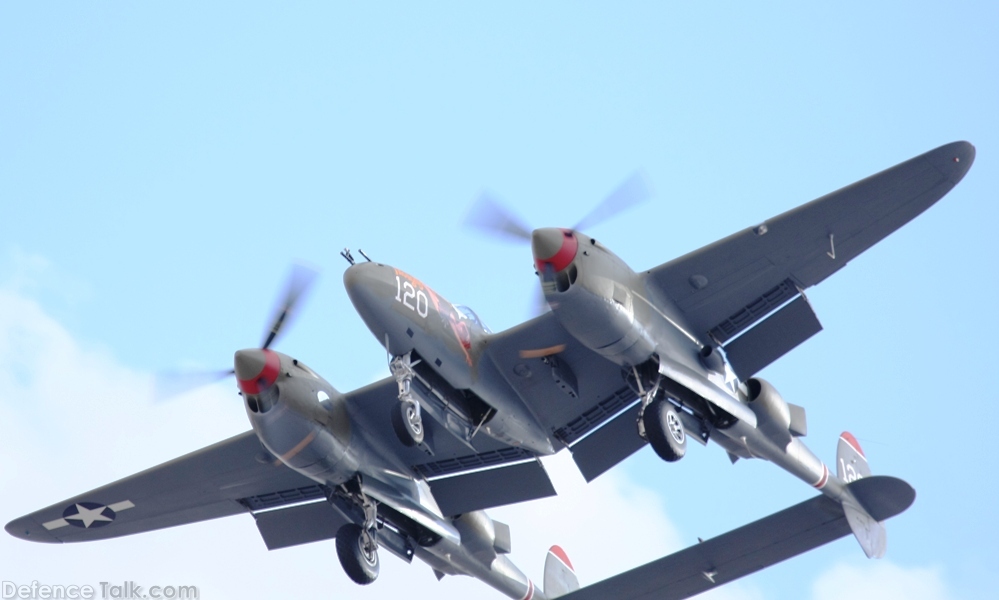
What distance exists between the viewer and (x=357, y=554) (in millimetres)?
26453

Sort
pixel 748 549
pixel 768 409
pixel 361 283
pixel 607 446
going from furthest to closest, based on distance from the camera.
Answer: pixel 748 549 < pixel 607 446 < pixel 768 409 < pixel 361 283

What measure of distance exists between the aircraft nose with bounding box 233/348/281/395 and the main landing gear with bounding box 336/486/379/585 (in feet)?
11.0

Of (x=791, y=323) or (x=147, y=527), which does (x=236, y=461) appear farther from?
(x=791, y=323)

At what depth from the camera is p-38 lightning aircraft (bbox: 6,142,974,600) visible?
23.7 meters

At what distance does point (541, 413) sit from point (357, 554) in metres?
4.51

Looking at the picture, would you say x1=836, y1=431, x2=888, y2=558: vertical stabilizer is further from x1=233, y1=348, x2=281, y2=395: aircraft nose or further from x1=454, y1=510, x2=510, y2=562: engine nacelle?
x1=233, y1=348, x2=281, y2=395: aircraft nose

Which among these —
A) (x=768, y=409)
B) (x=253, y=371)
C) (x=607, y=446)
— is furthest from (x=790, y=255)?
(x=253, y=371)

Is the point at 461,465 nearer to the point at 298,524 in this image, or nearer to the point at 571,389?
the point at 571,389

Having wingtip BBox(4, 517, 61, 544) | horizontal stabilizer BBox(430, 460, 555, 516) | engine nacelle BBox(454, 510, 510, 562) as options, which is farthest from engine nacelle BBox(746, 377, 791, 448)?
wingtip BBox(4, 517, 61, 544)

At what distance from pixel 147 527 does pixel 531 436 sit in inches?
367

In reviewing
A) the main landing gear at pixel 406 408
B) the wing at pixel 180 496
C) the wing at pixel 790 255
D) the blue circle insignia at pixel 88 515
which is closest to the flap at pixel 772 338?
the wing at pixel 790 255

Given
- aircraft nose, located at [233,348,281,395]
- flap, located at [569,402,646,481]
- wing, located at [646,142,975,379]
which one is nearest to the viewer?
wing, located at [646,142,975,379]

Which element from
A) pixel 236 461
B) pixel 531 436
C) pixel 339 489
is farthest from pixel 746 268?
pixel 236 461

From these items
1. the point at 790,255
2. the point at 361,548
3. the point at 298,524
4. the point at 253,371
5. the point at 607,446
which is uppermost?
the point at 253,371
